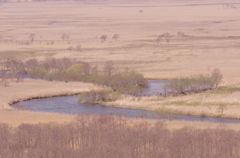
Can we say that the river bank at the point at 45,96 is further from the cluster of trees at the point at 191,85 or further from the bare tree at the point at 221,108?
the cluster of trees at the point at 191,85

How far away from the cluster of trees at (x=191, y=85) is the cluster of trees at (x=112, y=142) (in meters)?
21.0

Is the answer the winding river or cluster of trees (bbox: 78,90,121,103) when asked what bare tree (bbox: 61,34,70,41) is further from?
cluster of trees (bbox: 78,90,121,103)

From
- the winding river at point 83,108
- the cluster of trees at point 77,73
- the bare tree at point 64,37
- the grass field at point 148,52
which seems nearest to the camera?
the winding river at point 83,108

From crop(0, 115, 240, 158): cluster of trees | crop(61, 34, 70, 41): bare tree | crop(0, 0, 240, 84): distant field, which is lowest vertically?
crop(0, 115, 240, 158): cluster of trees

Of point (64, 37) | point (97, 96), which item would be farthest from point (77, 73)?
point (64, 37)

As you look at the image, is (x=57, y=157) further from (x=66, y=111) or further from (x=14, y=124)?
(x=66, y=111)

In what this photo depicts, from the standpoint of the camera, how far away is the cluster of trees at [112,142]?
23172mm

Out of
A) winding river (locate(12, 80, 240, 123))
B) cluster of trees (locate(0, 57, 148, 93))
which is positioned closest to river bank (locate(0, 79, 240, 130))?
winding river (locate(12, 80, 240, 123))

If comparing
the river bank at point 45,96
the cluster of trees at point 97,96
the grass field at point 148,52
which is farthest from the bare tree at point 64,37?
the cluster of trees at point 97,96

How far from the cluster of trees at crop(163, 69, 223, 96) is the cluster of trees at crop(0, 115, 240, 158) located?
20961mm

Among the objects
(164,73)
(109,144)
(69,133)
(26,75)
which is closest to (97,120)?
(69,133)

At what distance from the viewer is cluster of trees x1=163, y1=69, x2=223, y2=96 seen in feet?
168

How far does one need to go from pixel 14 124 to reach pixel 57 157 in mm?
14810

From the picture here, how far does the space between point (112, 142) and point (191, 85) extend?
92.1 ft
